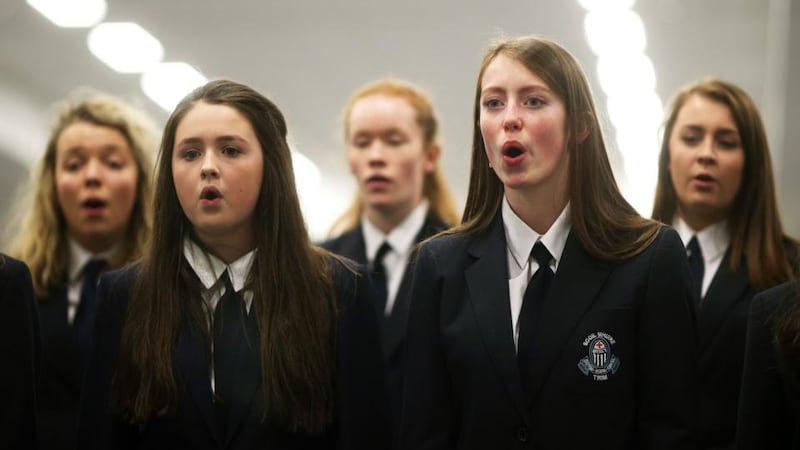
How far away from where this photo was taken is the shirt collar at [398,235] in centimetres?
445

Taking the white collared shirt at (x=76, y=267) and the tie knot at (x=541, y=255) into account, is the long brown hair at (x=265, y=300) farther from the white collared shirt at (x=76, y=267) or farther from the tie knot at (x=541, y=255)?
the white collared shirt at (x=76, y=267)

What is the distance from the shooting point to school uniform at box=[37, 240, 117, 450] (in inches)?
137

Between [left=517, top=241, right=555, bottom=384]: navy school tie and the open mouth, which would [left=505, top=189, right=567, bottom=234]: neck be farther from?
the open mouth

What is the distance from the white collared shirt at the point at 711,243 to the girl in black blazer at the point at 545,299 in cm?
93

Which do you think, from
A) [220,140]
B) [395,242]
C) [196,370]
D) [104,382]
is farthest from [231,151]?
[395,242]

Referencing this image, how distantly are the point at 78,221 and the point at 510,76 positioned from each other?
6.03 feet

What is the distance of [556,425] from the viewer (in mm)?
2547

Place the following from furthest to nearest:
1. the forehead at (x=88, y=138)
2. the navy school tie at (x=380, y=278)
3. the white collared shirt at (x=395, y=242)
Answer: the white collared shirt at (x=395, y=242), the navy school tie at (x=380, y=278), the forehead at (x=88, y=138)

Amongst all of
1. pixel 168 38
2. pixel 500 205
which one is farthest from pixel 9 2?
pixel 500 205

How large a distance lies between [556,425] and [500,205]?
2.09 feet

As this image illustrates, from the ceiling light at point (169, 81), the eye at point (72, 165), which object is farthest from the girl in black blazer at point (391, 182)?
the ceiling light at point (169, 81)

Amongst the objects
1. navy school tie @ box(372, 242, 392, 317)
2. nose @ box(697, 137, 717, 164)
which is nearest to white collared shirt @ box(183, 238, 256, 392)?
navy school tie @ box(372, 242, 392, 317)

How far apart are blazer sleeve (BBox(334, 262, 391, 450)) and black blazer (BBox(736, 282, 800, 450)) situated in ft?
3.03

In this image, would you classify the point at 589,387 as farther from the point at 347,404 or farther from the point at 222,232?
the point at 222,232
